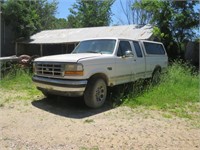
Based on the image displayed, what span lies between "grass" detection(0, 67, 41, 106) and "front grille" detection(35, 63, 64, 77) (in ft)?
4.35

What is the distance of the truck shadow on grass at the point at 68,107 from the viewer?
671 centimetres

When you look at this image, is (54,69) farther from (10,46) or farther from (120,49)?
(10,46)

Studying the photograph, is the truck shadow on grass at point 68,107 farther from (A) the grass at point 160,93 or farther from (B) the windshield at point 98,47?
(B) the windshield at point 98,47

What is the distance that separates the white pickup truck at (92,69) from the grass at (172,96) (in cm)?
65

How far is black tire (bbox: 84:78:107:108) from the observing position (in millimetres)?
6953

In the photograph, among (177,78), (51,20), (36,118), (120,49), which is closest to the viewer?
(36,118)

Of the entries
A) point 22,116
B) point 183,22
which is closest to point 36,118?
point 22,116

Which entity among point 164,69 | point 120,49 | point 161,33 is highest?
point 161,33

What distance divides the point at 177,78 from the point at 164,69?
64 cm

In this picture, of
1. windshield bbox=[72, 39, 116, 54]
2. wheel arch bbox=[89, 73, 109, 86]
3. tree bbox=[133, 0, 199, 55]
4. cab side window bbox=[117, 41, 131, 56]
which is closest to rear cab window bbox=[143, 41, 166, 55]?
cab side window bbox=[117, 41, 131, 56]

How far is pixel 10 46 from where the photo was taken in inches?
904

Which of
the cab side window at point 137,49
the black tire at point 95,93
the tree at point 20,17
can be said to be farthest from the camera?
the tree at point 20,17

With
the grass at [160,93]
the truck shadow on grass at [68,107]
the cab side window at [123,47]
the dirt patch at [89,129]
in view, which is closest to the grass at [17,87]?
the grass at [160,93]

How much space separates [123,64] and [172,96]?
1.94m
